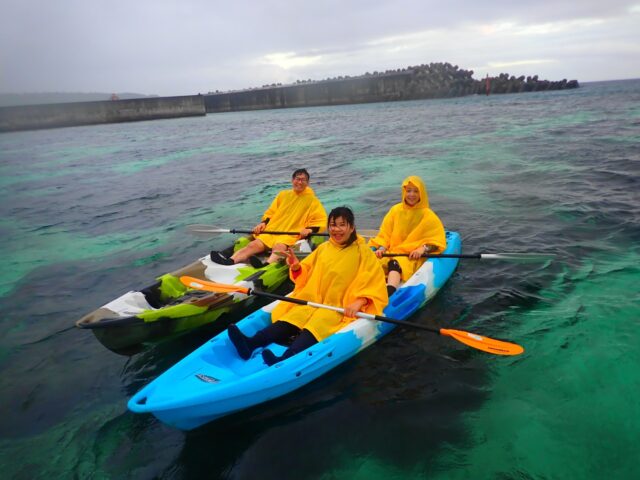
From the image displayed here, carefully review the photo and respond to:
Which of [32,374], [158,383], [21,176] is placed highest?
[158,383]

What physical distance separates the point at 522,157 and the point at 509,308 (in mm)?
12562

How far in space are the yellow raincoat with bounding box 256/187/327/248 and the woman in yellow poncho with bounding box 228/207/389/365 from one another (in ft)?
9.35

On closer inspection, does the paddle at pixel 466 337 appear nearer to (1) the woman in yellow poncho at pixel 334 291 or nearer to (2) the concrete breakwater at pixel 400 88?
(1) the woman in yellow poncho at pixel 334 291

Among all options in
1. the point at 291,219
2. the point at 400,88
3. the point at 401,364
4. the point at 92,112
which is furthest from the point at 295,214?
the point at 400,88

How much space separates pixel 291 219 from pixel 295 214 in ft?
0.39

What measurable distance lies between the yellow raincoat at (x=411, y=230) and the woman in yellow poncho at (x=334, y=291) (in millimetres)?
A: 1601

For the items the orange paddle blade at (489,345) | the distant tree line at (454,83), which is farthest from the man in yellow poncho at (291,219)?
the distant tree line at (454,83)

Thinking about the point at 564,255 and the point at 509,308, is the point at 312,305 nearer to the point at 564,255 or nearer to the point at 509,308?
the point at 509,308

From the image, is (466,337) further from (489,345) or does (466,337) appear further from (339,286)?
(339,286)

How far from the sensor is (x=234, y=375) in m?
4.35

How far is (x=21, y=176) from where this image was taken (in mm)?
23312

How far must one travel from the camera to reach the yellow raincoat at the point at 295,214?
7.96 metres

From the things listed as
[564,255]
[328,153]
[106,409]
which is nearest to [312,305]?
[106,409]

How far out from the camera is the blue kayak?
3768 mm
